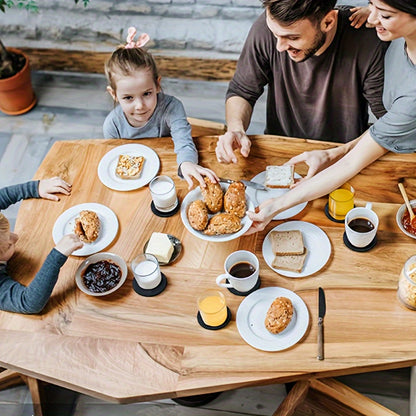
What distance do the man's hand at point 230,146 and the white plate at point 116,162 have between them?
24 cm

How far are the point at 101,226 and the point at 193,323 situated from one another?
1.66 ft

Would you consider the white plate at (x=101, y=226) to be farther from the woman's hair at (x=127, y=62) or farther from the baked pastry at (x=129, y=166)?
the woman's hair at (x=127, y=62)

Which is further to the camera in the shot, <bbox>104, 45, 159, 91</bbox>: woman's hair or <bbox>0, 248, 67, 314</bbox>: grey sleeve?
<bbox>104, 45, 159, 91</bbox>: woman's hair

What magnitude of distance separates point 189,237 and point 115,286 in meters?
0.30

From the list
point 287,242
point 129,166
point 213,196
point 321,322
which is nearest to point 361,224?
point 287,242

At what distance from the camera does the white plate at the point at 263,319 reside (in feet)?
5.05

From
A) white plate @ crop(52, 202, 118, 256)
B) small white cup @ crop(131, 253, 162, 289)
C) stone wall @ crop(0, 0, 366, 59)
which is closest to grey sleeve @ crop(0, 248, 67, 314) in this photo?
white plate @ crop(52, 202, 118, 256)

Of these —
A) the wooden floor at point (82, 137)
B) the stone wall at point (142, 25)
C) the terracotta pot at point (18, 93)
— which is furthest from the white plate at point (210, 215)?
the terracotta pot at point (18, 93)

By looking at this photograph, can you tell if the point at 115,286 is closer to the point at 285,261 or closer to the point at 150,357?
the point at 150,357

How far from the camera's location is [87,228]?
1819 millimetres

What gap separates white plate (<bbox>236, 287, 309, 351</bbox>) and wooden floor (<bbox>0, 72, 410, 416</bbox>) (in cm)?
82

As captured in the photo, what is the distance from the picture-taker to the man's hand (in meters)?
1.98

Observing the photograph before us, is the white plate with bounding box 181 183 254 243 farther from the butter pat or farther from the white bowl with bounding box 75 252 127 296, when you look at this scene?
the white bowl with bounding box 75 252 127 296

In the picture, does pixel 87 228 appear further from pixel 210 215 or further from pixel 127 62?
pixel 127 62
